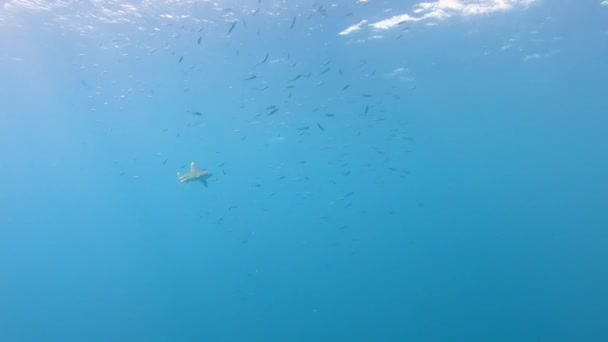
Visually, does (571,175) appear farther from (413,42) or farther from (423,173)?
(413,42)

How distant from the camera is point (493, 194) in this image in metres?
59.3

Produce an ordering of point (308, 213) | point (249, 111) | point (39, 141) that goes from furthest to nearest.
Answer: point (308, 213) < point (39, 141) < point (249, 111)

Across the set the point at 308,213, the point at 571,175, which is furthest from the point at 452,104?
the point at 308,213

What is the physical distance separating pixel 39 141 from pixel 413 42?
26.2m

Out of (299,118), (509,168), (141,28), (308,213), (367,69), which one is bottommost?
(308,213)

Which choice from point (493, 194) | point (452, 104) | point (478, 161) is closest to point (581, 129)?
point (478, 161)

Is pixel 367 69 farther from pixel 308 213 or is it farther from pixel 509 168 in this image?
pixel 308 213

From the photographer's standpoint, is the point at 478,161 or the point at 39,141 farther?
the point at 478,161

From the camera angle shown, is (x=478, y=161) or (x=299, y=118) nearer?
(x=299, y=118)

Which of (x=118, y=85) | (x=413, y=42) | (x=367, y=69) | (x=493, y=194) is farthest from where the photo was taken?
(x=493, y=194)

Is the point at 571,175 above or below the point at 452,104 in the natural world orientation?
below

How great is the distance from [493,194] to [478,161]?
19715 mm

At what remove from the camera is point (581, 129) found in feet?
106

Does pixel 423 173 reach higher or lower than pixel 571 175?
higher
